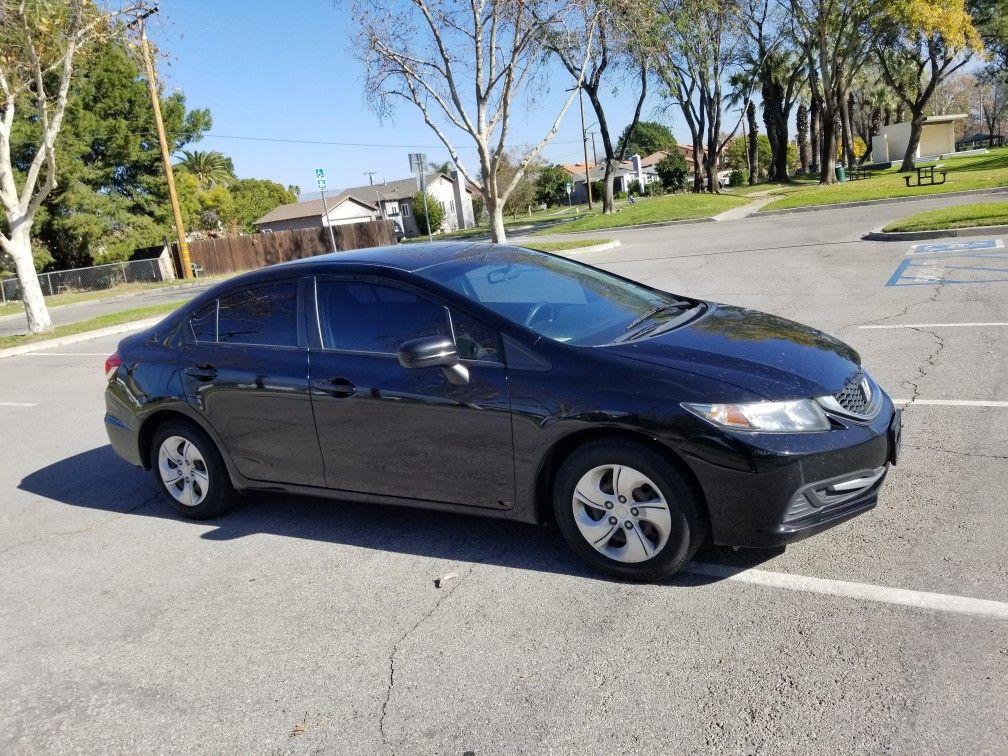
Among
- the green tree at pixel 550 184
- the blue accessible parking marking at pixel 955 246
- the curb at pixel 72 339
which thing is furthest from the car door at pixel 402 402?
the green tree at pixel 550 184

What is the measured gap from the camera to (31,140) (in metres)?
38.8

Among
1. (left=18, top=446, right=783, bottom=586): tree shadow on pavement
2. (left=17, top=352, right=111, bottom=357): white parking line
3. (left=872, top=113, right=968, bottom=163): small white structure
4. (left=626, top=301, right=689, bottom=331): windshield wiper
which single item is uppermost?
(left=872, top=113, right=968, bottom=163): small white structure

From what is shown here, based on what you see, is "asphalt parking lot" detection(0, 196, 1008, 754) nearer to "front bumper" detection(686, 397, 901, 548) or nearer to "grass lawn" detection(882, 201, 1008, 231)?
"front bumper" detection(686, 397, 901, 548)

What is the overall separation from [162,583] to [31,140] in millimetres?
41282

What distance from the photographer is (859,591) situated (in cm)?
368

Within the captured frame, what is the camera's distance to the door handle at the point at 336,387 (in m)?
4.57

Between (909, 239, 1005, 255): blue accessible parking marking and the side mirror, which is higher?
the side mirror

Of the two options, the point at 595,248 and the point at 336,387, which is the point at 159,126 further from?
the point at 336,387

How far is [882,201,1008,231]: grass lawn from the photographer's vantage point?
15938mm

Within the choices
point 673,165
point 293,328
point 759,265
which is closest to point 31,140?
point 759,265

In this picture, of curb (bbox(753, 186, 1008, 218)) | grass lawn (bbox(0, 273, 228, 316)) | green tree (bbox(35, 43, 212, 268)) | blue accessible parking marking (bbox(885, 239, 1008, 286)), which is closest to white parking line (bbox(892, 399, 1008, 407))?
blue accessible parking marking (bbox(885, 239, 1008, 286))

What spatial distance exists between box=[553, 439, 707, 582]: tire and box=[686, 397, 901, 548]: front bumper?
13 centimetres

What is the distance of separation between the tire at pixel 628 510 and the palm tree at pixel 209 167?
77.1 meters

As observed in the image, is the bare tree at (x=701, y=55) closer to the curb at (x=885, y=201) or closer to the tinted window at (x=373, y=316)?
the curb at (x=885, y=201)
